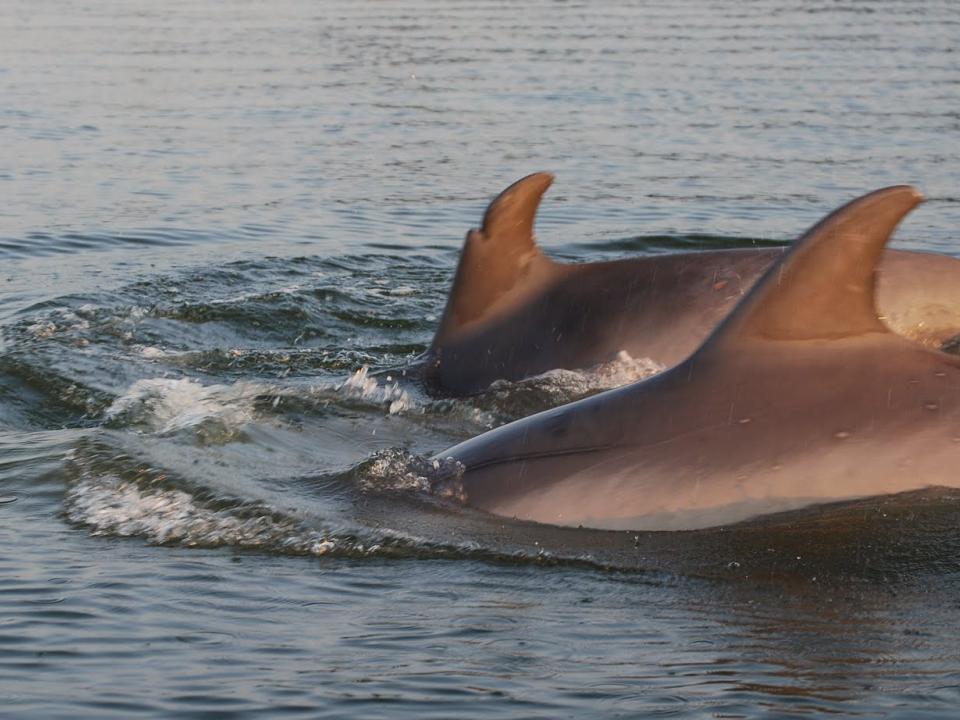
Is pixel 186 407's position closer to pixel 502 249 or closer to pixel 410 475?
pixel 502 249

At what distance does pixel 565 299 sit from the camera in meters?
11.1

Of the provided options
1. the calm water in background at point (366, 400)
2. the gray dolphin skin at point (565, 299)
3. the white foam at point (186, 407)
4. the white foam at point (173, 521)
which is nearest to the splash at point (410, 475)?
the calm water in background at point (366, 400)

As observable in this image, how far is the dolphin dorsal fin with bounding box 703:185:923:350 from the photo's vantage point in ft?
21.8

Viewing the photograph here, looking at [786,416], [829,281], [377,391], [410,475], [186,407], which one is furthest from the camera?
[377,391]

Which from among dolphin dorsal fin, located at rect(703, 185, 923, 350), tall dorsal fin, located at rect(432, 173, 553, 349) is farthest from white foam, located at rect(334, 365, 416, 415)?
dolphin dorsal fin, located at rect(703, 185, 923, 350)

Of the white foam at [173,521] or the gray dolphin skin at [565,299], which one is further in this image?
the gray dolphin skin at [565,299]

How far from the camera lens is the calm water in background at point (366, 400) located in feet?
19.9

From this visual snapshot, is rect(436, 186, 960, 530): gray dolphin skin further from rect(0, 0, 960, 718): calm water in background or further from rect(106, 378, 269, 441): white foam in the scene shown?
rect(106, 378, 269, 441): white foam

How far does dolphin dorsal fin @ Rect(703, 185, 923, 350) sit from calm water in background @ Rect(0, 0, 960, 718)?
2.70 ft

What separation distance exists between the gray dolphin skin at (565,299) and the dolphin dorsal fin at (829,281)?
3619mm

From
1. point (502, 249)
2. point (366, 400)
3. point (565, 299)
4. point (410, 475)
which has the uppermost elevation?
point (502, 249)

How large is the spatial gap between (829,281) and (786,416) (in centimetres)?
61

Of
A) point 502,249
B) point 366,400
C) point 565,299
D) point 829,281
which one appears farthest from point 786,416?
point 366,400

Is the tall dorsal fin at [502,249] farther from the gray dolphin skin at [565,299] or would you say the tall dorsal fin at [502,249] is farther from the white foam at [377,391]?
the white foam at [377,391]
